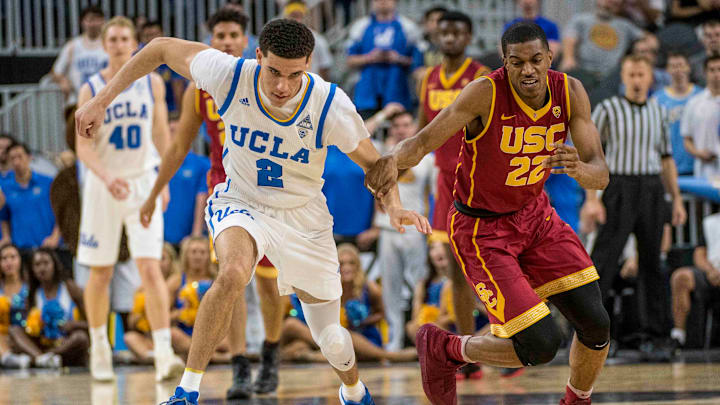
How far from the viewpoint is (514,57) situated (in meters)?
4.52

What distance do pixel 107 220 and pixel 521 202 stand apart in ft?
11.6

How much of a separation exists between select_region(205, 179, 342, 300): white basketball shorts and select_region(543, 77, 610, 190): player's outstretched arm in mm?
1180

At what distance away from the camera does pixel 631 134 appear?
8.09 meters

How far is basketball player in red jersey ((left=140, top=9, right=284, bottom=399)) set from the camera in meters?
6.05

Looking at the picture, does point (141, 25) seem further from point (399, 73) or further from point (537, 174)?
point (537, 174)

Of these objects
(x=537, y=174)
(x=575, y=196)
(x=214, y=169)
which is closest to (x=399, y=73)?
(x=575, y=196)

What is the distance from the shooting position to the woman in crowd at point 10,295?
9164 millimetres

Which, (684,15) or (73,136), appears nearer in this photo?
(73,136)

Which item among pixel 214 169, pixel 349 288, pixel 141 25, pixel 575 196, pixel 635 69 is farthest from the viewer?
pixel 141 25

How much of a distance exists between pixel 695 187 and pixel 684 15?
387 cm

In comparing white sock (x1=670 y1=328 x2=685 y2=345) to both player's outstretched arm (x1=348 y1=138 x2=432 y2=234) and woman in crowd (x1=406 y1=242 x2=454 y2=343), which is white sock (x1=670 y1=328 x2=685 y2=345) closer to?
woman in crowd (x1=406 y1=242 x2=454 y2=343)

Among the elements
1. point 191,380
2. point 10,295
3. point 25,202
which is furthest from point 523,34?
point 25,202

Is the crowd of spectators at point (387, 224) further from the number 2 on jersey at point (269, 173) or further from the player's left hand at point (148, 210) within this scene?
the number 2 on jersey at point (269, 173)

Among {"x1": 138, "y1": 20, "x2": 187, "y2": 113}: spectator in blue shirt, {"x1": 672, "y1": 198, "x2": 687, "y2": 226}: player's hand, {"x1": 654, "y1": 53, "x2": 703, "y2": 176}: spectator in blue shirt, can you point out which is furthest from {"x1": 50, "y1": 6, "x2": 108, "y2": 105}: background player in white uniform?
{"x1": 672, "y1": 198, "x2": 687, "y2": 226}: player's hand
